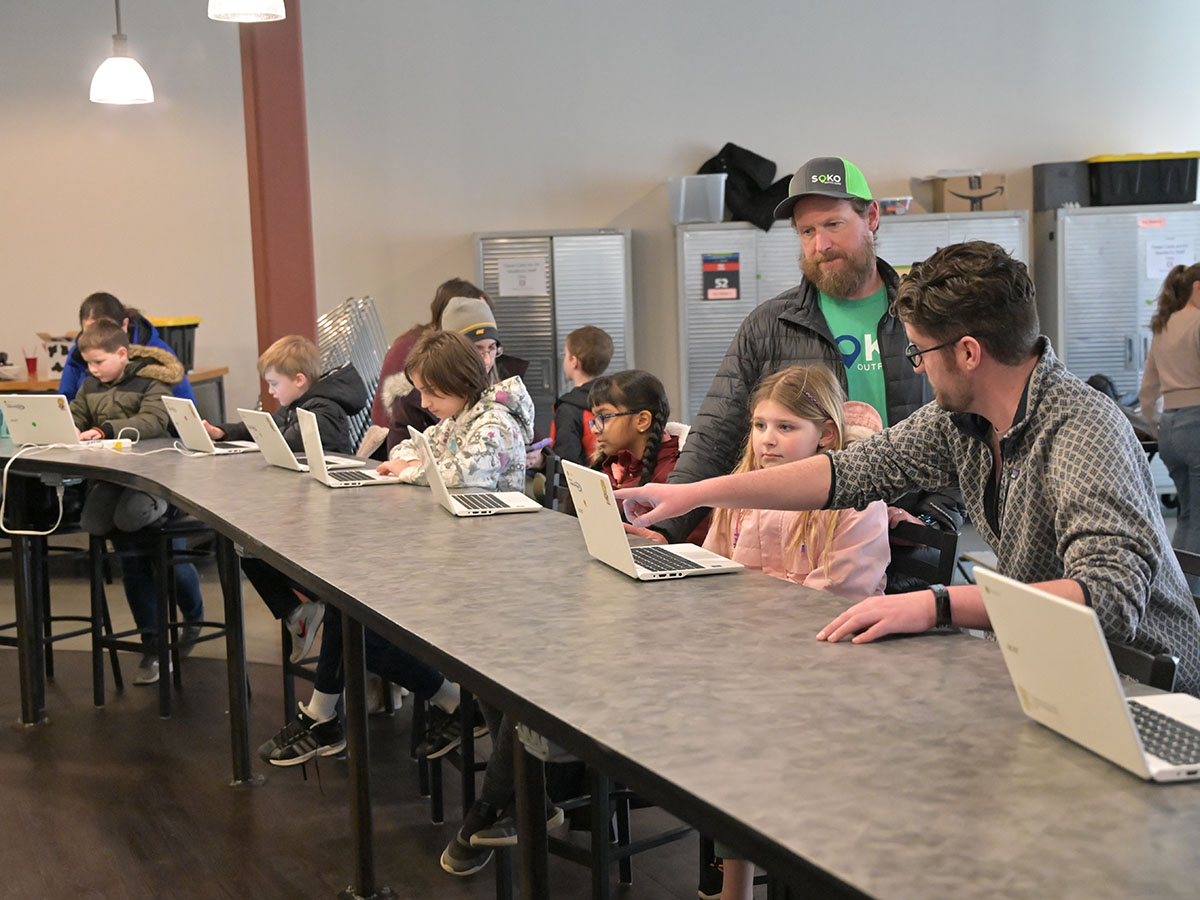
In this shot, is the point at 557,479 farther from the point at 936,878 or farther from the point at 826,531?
the point at 936,878

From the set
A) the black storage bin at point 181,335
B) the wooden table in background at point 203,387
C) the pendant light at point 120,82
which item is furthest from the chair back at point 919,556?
the black storage bin at point 181,335

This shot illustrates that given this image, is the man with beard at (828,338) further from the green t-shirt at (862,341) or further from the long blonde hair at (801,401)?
the long blonde hair at (801,401)

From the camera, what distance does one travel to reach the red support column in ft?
19.4

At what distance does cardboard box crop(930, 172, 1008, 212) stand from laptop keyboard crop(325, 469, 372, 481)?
15.2 ft

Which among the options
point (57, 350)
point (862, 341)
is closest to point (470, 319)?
point (862, 341)

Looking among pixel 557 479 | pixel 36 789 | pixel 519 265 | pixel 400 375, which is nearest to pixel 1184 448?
pixel 557 479

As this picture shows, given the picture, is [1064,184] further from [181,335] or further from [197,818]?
[197,818]

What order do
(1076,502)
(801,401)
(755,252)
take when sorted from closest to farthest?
1. (1076,502)
2. (801,401)
3. (755,252)

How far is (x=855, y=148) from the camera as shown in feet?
24.7

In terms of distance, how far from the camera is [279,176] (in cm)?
600

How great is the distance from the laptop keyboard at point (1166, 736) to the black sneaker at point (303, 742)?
2.47 m

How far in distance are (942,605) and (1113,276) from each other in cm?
603

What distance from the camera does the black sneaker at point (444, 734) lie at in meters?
3.13

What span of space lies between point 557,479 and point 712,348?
3.04m
